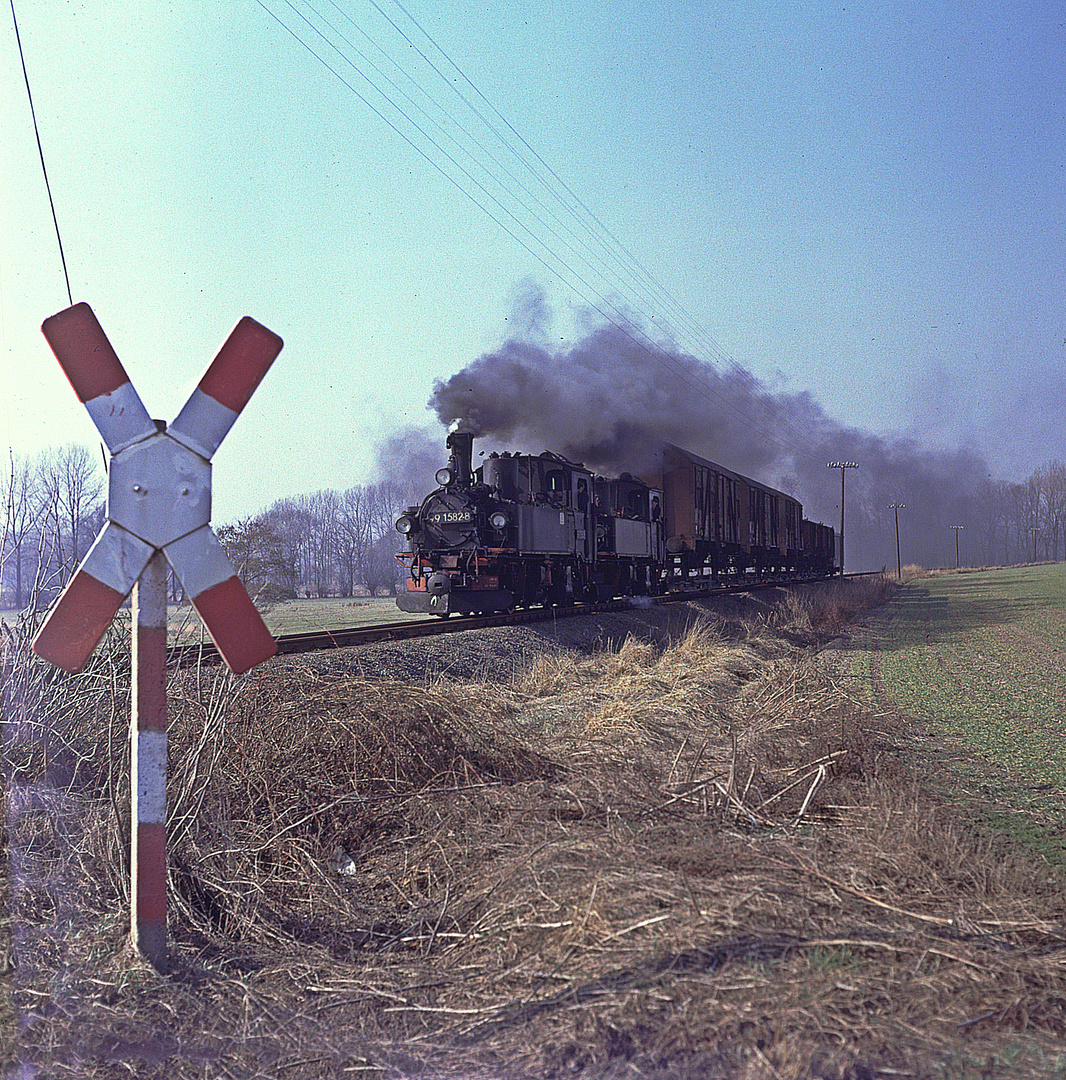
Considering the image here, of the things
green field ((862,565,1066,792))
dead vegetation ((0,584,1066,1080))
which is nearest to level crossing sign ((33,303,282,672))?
dead vegetation ((0,584,1066,1080))

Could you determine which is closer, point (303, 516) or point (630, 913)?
point (630, 913)

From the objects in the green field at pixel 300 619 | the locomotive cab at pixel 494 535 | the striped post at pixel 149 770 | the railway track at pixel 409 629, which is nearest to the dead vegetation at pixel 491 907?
the striped post at pixel 149 770

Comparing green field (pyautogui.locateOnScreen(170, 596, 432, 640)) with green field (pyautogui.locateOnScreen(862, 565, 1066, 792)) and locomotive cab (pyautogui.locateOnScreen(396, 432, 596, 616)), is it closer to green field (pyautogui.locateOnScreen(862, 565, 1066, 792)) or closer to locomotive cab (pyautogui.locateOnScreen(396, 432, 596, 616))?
locomotive cab (pyautogui.locateOnScreen(396, 432, 596, 616))

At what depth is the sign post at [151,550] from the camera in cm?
311

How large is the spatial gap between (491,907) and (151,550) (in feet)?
6.16

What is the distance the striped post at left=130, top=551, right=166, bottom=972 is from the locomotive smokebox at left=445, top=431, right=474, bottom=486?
15.5 metres

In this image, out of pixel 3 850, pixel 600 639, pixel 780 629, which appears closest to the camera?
pixel 3 850

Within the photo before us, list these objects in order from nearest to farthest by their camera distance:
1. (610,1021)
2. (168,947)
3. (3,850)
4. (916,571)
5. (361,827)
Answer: (610,1021) → (168,947) → (3,850) → (361,827) → (916,571)

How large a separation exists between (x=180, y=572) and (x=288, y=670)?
290cm

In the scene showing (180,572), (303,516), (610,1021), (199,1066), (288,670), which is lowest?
(199,1066)

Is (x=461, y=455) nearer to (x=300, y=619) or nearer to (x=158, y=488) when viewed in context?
(x=300, y=619)

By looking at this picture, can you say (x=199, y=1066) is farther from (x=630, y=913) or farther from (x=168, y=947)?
(x=630, y=913)

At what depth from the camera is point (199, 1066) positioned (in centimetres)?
262

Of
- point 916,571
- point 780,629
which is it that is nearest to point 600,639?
point 780,629
